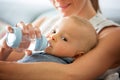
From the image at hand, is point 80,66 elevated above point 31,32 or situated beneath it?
situated beneath

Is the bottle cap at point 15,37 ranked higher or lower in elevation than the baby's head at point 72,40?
higher

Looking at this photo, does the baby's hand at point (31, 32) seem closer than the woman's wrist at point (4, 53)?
Yes

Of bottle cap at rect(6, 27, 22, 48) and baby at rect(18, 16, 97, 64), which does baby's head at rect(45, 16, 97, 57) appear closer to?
baby at rect(18, 16, 97, 64)

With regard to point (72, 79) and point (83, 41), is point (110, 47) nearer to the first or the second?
point (83, 41)

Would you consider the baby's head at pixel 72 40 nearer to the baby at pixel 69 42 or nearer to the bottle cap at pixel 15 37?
the baby at pixel 69 42

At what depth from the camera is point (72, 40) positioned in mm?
971

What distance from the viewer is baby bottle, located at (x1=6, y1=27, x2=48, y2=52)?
2.66 ft

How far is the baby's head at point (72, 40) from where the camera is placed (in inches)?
37.7

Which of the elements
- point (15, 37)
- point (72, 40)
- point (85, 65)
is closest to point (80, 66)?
point (85, 65)

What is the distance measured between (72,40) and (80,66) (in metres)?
0.12

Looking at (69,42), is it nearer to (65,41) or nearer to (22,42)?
(65,41)

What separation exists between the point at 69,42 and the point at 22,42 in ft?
0.65

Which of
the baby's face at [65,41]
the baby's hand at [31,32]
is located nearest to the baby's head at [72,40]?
the baby's face at [65,41]

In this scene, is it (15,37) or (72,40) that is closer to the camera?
(15,37)
